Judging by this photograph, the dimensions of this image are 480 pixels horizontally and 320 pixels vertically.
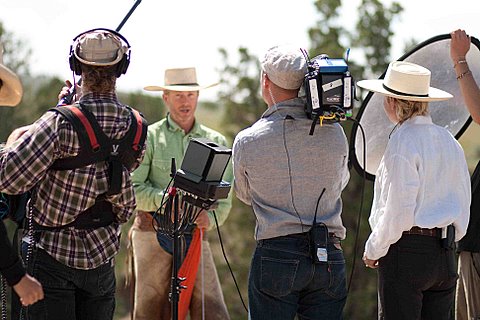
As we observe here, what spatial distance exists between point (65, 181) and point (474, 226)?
2.46 m

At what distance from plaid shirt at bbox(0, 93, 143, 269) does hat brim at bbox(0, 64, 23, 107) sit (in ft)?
1.09

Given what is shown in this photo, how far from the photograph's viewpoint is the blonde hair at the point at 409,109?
448 cm

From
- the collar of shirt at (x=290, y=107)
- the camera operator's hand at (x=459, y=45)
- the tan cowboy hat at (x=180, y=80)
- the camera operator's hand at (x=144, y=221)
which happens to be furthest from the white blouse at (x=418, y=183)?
the tan cowboy hat at (x=180, y=80)

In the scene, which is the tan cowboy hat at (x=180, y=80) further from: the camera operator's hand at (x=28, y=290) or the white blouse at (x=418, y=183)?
the camera operator's hand at (x=28, y=290)

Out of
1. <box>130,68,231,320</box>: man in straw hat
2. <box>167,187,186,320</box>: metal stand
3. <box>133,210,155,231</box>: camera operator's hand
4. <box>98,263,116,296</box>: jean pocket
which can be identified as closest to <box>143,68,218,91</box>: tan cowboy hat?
<box>130,68,231,320</box>: man in straw hat

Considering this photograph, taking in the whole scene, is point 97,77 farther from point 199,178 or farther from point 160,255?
point 160,255

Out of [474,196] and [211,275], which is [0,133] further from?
[474,196]

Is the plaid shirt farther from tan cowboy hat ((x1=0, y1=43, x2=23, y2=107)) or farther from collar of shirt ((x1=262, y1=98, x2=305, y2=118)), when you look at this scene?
collar of shirt ((x1=262, y1=98, x2=305, y2=118))

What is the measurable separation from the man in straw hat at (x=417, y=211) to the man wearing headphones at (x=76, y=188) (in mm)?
1269

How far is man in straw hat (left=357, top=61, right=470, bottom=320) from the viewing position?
4.30 m

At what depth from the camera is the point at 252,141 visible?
4184 millimetres

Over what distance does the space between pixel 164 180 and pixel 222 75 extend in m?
11.0

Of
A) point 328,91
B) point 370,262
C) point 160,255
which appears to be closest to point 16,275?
point 328,91

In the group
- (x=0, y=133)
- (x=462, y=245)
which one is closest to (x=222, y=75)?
(x=0, y=133)
